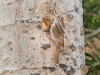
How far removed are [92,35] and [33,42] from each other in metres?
0.74

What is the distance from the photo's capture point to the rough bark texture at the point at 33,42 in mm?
799

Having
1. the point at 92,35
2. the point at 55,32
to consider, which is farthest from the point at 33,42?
the point at 92,35

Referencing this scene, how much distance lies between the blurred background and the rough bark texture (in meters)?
0.29

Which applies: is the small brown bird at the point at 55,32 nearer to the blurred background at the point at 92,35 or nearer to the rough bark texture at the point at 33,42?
the rough bark texture at the point at 33,42

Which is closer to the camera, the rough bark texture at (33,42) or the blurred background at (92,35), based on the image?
the rough bark texture at (33,42)

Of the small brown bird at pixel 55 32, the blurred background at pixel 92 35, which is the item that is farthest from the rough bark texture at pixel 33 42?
the blurred background at pixel 92 35

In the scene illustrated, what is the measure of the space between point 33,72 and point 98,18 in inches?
35.9

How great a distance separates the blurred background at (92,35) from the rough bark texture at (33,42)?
29 cm

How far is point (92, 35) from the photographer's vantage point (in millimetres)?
1509

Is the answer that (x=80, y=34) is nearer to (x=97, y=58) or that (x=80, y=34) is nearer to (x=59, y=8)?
(x=59, y=8)

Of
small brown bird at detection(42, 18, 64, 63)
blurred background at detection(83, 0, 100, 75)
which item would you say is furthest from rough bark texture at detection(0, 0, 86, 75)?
blurred background at detection(83, 0, 100, 75)

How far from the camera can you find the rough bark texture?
0.80m

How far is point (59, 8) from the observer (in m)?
0.86

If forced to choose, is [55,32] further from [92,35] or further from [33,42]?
[92,35]
